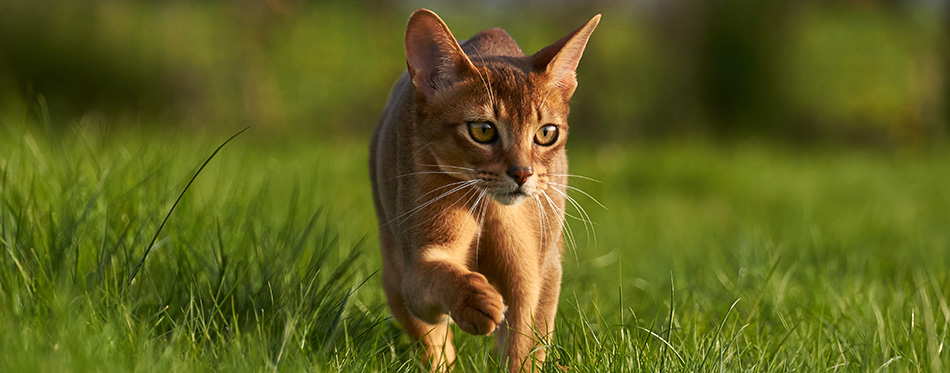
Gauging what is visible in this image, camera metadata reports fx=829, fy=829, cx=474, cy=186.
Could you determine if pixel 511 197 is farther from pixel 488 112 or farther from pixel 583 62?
pixel 583 62

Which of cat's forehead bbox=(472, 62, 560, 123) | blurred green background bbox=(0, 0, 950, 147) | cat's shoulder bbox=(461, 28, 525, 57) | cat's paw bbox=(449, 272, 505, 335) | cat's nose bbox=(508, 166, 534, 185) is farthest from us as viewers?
blurred green background bbox=(0, 0, 950, 147)

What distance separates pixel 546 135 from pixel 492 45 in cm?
52

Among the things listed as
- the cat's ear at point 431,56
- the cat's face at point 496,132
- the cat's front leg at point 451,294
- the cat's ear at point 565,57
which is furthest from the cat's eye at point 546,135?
the cat's front leg at point 451,294

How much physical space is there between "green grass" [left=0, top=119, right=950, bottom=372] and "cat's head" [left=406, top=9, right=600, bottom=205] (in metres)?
0.43

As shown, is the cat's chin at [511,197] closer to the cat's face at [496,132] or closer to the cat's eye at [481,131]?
the cat's face at [496,132]

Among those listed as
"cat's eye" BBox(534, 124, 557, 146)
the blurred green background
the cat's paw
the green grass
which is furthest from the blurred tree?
the cat's paw

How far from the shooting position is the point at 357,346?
2342 millimetres

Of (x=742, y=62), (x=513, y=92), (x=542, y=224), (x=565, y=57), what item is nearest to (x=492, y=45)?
(x=565, y=57)

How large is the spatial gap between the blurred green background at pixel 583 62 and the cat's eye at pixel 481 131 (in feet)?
21.9

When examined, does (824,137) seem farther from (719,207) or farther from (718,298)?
(718,298)

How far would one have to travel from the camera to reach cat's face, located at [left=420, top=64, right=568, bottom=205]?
7.06 ft

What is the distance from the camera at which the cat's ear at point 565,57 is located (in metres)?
2.33

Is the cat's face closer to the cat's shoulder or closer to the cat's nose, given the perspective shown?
the cat's nose

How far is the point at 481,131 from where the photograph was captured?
2209mm
